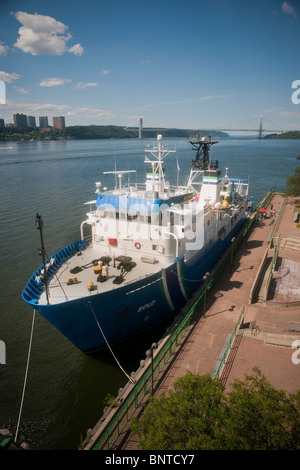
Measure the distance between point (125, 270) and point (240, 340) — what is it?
6672 mm

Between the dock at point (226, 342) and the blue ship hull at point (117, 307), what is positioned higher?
the blue ship hull at point (117, 307)

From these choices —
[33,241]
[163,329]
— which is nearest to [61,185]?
[33,241]

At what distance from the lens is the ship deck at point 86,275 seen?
42.2 ft

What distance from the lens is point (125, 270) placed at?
47.8 ft

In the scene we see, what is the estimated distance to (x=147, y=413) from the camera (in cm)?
623

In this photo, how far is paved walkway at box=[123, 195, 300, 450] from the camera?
10.9m

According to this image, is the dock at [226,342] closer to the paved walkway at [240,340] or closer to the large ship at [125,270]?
the paved walkway at [240,340]

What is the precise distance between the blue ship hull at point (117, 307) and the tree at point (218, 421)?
6365mm

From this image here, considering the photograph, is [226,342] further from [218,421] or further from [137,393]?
[218,421]

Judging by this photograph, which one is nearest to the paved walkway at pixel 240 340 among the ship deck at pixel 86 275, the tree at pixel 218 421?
the tree at pixel 218 421

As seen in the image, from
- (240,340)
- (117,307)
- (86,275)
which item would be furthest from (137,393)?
(86,275)

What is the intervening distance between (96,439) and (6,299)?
13654mm
